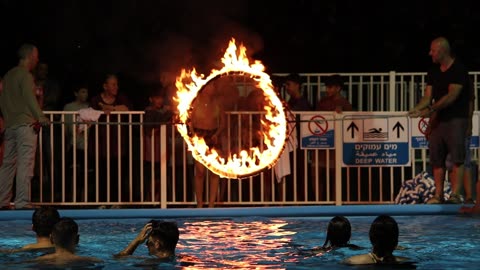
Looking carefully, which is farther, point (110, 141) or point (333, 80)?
point (333, 80)

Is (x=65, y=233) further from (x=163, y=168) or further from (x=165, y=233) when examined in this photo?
(x=163, y=168)

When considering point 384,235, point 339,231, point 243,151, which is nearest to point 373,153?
point 243,151

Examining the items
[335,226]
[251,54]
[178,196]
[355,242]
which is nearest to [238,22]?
[251,54]

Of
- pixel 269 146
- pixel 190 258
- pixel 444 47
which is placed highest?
pixel 444 47

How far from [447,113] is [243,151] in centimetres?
274

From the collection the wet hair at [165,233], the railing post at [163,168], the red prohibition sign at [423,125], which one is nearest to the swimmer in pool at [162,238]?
the wet hair at [165,233]

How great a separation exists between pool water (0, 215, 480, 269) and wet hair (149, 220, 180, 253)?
28 centimetres

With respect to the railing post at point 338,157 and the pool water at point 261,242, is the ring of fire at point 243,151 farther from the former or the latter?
the railing post at point 338,157

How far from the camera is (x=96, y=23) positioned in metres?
22.1

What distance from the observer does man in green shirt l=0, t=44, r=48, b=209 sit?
16.2m

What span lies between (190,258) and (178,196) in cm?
580

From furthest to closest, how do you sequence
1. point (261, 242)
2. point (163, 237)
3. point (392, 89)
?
point (392, 89) → point (261, 242) → point (163, 237)

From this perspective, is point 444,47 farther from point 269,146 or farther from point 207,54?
point 207,54

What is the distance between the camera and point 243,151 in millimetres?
16734
